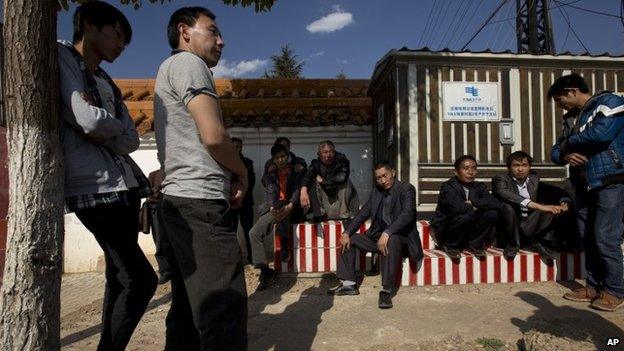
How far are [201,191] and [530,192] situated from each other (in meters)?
4.41

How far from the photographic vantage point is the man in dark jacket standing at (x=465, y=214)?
4.89m

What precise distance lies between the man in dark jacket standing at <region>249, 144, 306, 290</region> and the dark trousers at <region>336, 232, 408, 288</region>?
3.08ft

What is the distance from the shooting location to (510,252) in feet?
15.7

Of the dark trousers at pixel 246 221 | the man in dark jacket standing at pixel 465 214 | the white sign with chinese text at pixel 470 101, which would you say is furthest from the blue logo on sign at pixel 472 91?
the dark trousers at pixel 246 221

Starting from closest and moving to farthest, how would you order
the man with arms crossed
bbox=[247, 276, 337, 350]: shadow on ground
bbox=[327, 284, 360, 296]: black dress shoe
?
the man with arms crossed → bbox=[247, 276, 337, 350]: shadow on ground → bbox=[327, 284, 360, 296]: black dress shoe

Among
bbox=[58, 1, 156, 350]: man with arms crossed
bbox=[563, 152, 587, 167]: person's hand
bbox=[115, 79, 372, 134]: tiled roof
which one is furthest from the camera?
bbox=[115, 79, 372, 134]: tiled roof

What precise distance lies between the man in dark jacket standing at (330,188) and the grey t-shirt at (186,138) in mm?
3632

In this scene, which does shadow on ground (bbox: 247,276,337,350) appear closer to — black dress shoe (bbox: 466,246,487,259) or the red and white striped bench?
the red and white striped bench

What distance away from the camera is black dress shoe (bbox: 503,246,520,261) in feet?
15.7

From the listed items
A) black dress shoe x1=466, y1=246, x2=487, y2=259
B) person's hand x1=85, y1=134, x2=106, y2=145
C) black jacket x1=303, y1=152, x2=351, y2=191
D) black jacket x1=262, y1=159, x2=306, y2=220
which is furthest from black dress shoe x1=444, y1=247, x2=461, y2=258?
person's hand x1=85, y1=134, x2=106, y2=145

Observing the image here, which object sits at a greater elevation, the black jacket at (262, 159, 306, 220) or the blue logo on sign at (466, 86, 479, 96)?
the blue logo on sign at (466, 86, 479, 96)

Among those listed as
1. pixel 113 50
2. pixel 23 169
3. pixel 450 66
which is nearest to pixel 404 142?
pixel 450 66

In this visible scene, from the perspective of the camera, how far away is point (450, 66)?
5910mm

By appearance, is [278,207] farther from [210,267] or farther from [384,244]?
[210,267]
